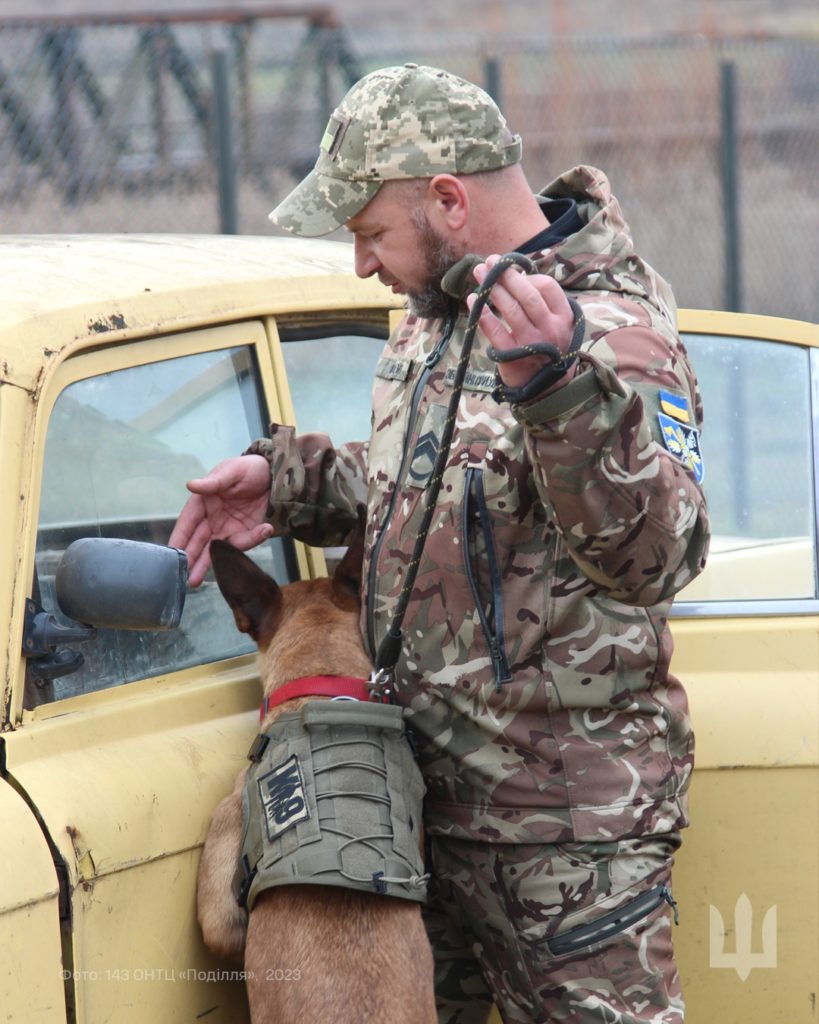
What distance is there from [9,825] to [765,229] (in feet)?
37.6

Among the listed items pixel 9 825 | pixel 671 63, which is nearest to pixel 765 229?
pixel 671 63

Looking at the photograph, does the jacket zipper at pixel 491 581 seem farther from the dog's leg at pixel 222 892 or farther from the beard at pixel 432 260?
the dog's leg at pixel 222 892

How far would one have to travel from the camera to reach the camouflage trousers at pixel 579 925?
2.32 meters

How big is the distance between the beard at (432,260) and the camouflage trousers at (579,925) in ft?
3.08

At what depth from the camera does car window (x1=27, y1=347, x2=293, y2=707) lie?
7.53 ft

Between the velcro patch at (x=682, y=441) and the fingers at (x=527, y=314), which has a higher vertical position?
the fingers at (x=527, y=314)

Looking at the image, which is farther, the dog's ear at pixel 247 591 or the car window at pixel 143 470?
the dog's ear at pixel 247 591

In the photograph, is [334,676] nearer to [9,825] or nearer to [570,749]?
[570,749]

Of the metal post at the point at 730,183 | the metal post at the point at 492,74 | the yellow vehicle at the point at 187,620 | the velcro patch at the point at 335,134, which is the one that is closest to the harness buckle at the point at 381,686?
the yellow vehicle at the point at 187,620

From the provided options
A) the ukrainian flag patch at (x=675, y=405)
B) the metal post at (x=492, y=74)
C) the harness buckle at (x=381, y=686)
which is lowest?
the harness buckle at (x=381, y=686)

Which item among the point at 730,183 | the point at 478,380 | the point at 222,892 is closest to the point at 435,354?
the point at 478,380

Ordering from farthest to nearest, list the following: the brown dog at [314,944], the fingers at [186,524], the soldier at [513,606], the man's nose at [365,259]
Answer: the fingers at [186,524], the man's nose at [365,259], the soldier at [513,606], the brown dog at [314,944]

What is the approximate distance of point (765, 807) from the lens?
2746mm

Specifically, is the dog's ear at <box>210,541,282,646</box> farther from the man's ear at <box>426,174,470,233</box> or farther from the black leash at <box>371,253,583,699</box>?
the man's ear at <box>426,174,470,233</box>
